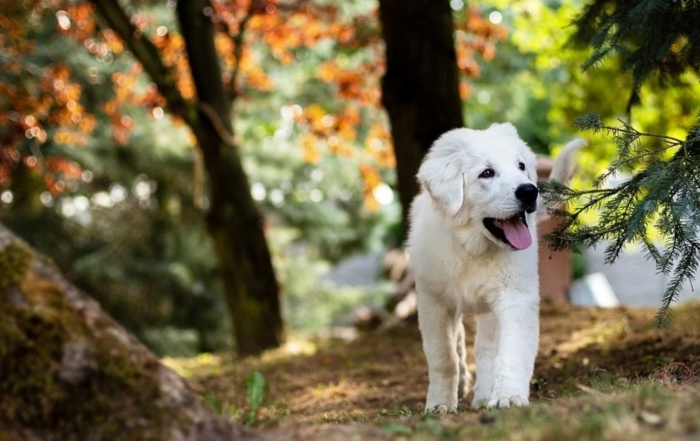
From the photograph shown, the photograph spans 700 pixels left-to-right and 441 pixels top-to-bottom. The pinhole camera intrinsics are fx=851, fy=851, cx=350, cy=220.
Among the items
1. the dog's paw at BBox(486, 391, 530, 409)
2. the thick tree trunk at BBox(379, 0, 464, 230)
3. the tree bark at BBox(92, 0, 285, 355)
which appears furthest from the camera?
the tree bark at BBox(92, 0, 285, 355)

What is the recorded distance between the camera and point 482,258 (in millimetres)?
4617

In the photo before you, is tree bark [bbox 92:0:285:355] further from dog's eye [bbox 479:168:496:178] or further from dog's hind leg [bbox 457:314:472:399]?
dog's eye [bbox 479:168:496:178]

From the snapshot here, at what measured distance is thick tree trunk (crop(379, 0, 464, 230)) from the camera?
25.8ft

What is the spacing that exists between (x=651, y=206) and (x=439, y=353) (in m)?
1.50

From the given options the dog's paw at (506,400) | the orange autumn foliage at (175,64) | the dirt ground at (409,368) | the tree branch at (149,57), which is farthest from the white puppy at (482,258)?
the orange autumn foliage at (175,64)

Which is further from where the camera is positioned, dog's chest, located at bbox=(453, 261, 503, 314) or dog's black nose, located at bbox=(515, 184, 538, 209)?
dog's chest, located at bbox=(453, 261, 503, 314)

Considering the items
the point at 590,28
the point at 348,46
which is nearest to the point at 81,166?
the point at 348,46

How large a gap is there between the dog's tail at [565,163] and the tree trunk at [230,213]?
590cm

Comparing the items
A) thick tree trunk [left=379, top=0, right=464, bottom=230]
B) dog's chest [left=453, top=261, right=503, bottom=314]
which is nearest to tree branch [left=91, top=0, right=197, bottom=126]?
thick tree trunk [left=379, top=0, right=464, bottom=230]

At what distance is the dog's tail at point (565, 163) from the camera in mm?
5359

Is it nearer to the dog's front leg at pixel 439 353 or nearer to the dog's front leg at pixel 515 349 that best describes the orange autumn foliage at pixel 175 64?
the dog's front leg at pixel 439 353

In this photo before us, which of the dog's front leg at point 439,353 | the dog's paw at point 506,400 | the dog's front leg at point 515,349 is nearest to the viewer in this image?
the dog's paw at point 506,400

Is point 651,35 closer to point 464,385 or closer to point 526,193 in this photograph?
point 526,193

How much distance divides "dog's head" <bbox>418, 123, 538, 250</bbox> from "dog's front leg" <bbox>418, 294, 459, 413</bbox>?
0.61 metres
